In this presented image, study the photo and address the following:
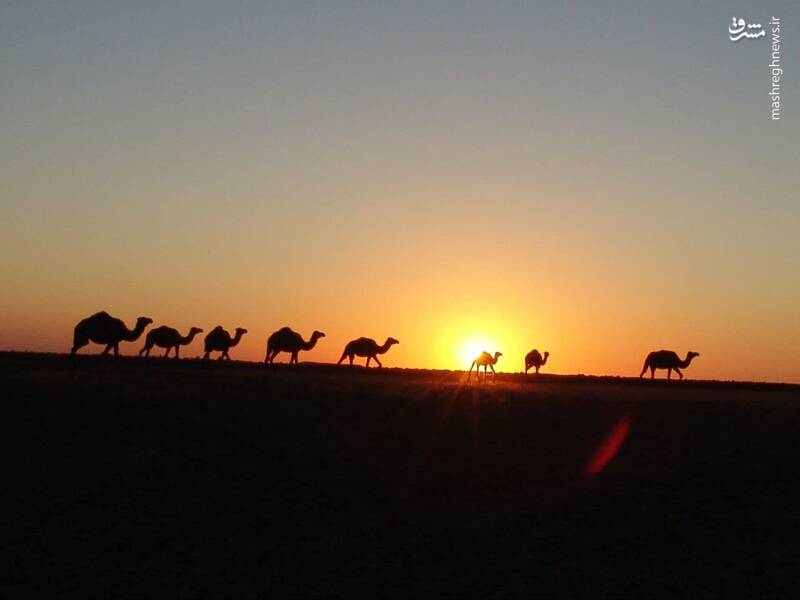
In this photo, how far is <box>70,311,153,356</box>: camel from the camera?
35.4 m

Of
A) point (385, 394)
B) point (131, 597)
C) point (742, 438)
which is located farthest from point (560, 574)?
point (385, 394)

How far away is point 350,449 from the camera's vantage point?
1827 cm

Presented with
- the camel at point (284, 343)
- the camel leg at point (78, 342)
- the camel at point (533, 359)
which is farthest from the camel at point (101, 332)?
the camel at point (533, 359)

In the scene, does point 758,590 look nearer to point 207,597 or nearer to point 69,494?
point 207,597

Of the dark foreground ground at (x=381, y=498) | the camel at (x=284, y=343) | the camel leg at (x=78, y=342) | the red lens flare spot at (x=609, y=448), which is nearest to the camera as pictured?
the dark foreground ground at (x=381, y=498)

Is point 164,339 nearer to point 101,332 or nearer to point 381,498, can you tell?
point 101,332

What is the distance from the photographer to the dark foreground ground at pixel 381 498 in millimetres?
12352

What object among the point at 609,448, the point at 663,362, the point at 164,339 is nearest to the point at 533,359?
the point at 663,362

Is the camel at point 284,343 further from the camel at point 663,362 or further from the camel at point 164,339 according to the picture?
the camel at point 663,362

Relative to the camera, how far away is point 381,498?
606 inches

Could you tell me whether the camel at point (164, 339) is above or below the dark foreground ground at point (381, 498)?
above

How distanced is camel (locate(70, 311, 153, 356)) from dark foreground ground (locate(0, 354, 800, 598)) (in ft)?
37.3

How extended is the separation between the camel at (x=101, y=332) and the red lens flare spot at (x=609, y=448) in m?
19.5

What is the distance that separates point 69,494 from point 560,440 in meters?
8.46
